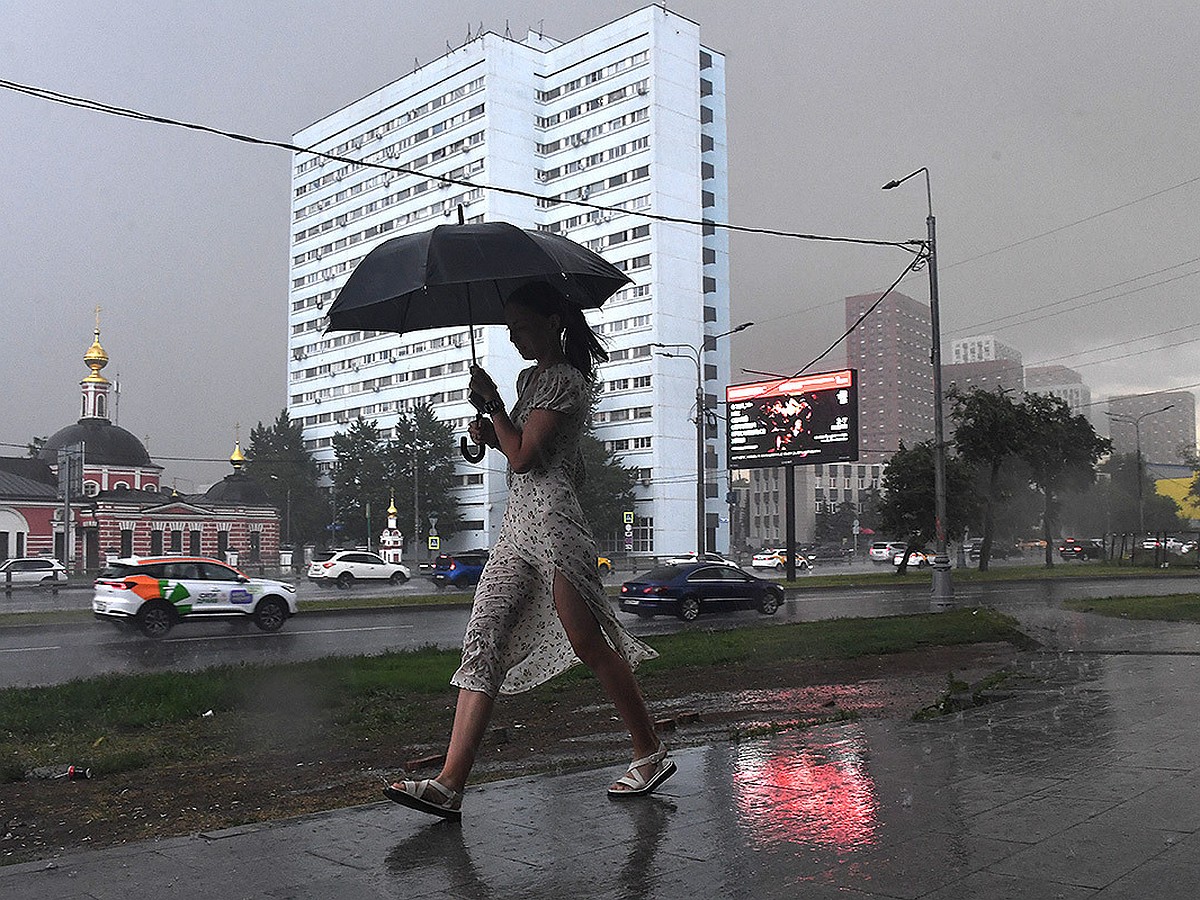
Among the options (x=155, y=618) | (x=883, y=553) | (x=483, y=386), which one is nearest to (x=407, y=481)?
(x=883, y=553)

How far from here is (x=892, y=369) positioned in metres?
72.0

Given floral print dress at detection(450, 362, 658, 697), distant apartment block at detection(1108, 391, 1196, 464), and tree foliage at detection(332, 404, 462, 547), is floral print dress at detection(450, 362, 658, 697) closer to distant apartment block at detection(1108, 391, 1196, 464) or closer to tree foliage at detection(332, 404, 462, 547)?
distant apartment block at detection(1108, 391, 1196, 464)

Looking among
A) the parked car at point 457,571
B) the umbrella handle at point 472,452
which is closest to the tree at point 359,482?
the parked car at point 457,571

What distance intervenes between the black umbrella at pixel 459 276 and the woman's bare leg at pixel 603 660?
28.0 inches

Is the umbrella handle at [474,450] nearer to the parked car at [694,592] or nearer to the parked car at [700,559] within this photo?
the parked car at [694,592]

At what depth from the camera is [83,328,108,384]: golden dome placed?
83.6 metres

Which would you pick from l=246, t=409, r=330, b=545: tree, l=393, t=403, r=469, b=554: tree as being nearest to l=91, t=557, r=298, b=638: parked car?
l=393, t=403, r=469, b=554: tree

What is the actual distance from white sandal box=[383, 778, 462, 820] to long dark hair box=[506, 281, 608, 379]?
178 centimetres

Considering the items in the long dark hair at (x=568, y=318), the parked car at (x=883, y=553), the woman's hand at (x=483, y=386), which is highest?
the long dark hair at (x=568, y=318)

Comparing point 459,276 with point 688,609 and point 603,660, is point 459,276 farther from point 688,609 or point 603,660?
point 688,609

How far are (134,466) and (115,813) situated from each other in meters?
82.5

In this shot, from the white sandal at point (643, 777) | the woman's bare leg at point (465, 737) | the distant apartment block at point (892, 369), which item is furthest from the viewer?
the distant apartment block at point (892, 369)

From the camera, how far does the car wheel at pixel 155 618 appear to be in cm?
2000

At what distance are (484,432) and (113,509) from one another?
7209 cm
